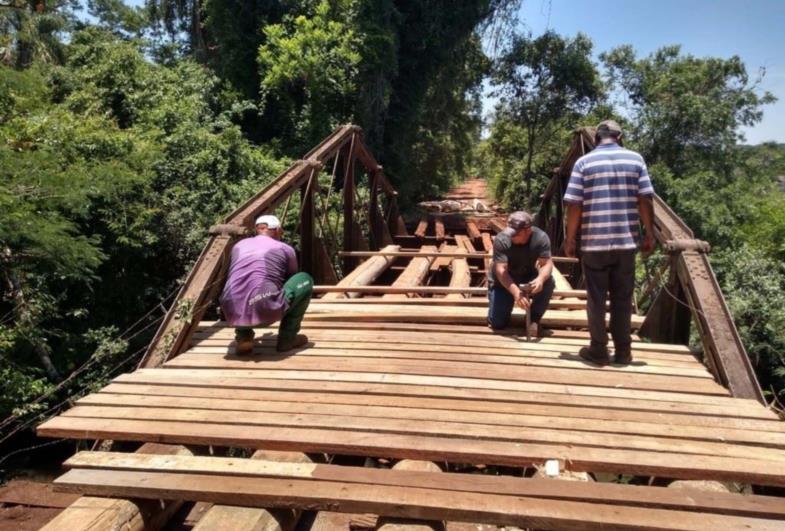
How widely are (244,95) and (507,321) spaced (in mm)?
12165

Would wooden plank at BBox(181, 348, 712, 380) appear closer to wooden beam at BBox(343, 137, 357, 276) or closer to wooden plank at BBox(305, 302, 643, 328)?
wooden plank at BBox(305, 302, 643, 328)

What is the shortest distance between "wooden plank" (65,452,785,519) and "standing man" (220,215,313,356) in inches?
53.0

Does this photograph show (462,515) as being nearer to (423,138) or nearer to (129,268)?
(129,268)

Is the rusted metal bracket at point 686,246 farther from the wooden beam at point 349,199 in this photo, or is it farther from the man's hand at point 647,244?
the wooden beam at point 349,199

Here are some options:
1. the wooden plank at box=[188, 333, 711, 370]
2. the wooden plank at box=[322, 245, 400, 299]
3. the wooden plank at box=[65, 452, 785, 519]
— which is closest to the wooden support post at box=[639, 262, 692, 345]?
the wooden plank at box=[188, 333, 711, 370]

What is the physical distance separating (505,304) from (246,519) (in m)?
2.81

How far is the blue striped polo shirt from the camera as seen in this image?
3.46 metres

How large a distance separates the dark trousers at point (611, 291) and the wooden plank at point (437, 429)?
1109 millimetres

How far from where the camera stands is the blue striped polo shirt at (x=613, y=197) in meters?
3.46

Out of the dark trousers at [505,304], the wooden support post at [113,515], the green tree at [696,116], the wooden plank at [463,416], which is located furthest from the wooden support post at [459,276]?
the green tree at [696,116]

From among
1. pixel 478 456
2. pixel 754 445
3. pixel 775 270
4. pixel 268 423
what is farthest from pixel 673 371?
pixel 775 270

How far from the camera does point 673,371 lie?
3471 millimetres

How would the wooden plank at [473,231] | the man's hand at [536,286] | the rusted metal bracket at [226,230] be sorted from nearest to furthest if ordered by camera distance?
the man's hand at [536,286] < the rusted metal bracket at [226,230] < the wooden plank at [473,231]

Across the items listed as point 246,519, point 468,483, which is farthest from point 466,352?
point 246,519
